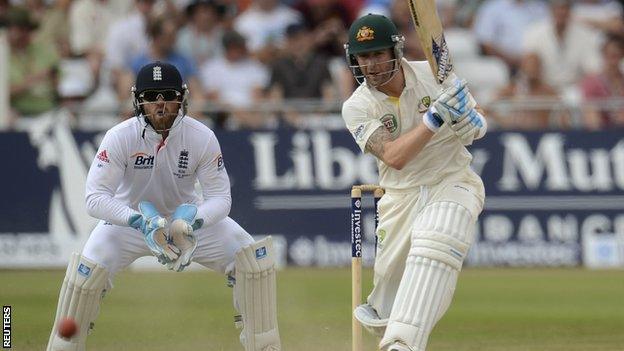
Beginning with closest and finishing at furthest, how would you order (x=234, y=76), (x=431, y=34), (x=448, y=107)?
(x=448, y=107) → (x=431, y=34) → (x=234, y=76)

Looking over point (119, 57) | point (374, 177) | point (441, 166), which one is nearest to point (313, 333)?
point (441, 166)

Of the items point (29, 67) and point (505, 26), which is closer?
point (29, 67)

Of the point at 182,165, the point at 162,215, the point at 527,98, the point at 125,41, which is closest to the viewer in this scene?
the point at 182,165

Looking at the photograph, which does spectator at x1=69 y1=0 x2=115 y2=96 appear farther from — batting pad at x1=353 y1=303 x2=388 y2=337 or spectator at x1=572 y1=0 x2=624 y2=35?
batting pad at x1=353 y1=303 x2=388 y2=337

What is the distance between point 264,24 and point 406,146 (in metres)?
9.56

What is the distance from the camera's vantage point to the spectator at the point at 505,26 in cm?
1619

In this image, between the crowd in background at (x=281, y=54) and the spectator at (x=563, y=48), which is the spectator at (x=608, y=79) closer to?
the crowd in background at (x=281, y=54)

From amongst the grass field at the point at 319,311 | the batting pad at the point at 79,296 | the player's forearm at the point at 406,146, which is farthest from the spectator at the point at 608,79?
the batting pad at the point at 79,296

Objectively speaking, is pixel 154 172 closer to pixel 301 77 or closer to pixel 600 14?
pixel 301 77

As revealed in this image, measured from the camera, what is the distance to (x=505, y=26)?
16.3m

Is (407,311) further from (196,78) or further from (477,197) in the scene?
(196,78)

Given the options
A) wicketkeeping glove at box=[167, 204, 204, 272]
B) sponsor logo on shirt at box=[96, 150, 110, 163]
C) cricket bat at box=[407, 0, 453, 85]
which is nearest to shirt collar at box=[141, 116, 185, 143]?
sponsor logo on shirt at box=[96, 150, 110, 163]

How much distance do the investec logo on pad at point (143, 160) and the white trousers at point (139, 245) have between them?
0.36m

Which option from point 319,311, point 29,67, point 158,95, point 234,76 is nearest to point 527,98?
point 234,76
